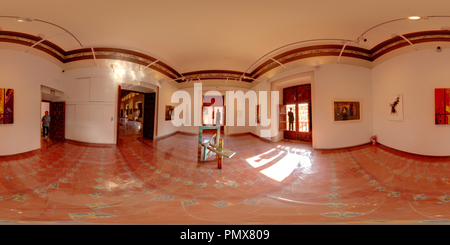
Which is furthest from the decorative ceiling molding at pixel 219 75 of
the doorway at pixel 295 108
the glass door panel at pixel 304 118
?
the glass door panel at pixel 304 118

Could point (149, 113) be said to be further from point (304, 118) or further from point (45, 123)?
point (304, 118)

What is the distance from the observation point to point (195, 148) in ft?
6.48

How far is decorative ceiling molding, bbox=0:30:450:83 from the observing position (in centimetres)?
114

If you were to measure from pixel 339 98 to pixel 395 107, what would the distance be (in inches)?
18.7

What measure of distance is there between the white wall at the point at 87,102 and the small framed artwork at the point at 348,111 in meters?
2.46

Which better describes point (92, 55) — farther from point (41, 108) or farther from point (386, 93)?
point (386, 93)

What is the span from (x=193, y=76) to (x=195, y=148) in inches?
40.9

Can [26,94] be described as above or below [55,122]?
above

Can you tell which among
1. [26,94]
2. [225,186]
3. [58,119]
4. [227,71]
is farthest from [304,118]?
[26,94]

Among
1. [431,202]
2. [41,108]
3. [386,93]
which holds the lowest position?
[431,202]

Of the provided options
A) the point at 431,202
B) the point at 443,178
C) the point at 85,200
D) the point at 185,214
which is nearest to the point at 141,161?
the point at 85,200

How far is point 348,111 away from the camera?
5.05 feet

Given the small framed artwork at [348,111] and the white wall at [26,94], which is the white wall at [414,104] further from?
the white wall at [26,94]

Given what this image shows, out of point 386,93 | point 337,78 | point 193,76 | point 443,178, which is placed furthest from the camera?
point 193,76
